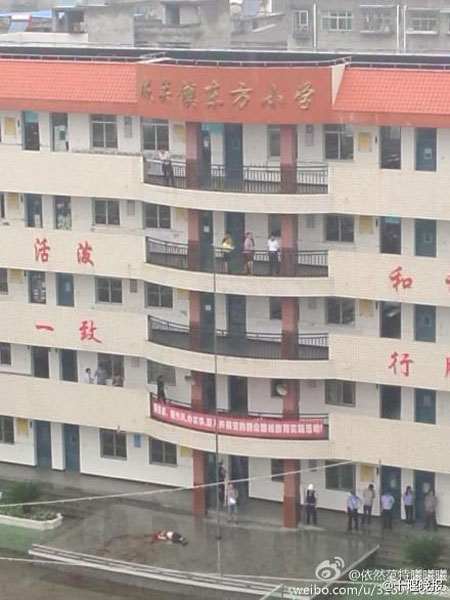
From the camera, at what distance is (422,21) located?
224 ft

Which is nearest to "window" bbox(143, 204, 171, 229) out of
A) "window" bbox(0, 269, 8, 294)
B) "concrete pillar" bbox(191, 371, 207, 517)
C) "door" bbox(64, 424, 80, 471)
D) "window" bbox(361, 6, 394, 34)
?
"concrete pillar" bbox(191, 371, 207, 517)

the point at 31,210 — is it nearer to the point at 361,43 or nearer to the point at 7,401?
the point at 7,401

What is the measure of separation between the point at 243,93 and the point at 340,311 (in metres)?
5.44

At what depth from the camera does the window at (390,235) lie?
116 feet

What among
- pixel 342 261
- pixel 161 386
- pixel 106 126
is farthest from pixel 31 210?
pixel 342 261

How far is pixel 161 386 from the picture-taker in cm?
3781

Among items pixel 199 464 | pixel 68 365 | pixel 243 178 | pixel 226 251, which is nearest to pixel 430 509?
pixel 199 464

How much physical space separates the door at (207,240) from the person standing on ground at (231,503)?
16.8 feet

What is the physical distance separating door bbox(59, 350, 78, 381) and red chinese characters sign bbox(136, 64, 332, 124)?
7087 millimetres

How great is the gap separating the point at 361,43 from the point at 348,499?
35461 mm

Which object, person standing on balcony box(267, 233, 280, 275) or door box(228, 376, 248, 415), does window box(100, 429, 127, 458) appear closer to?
door box(228, 376, 248, 415)

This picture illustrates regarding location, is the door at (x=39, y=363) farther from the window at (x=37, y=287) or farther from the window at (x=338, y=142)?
the window at (x=338, y=142)

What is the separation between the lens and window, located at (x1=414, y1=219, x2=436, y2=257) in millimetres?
34812

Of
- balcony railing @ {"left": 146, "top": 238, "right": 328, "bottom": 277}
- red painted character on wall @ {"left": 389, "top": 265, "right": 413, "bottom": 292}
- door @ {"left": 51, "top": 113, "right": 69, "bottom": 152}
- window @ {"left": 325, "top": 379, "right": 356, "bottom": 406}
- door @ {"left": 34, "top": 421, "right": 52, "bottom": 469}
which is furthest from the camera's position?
door @ {"left": 34, "top": 421, "right": 52, "bottom": 469}
